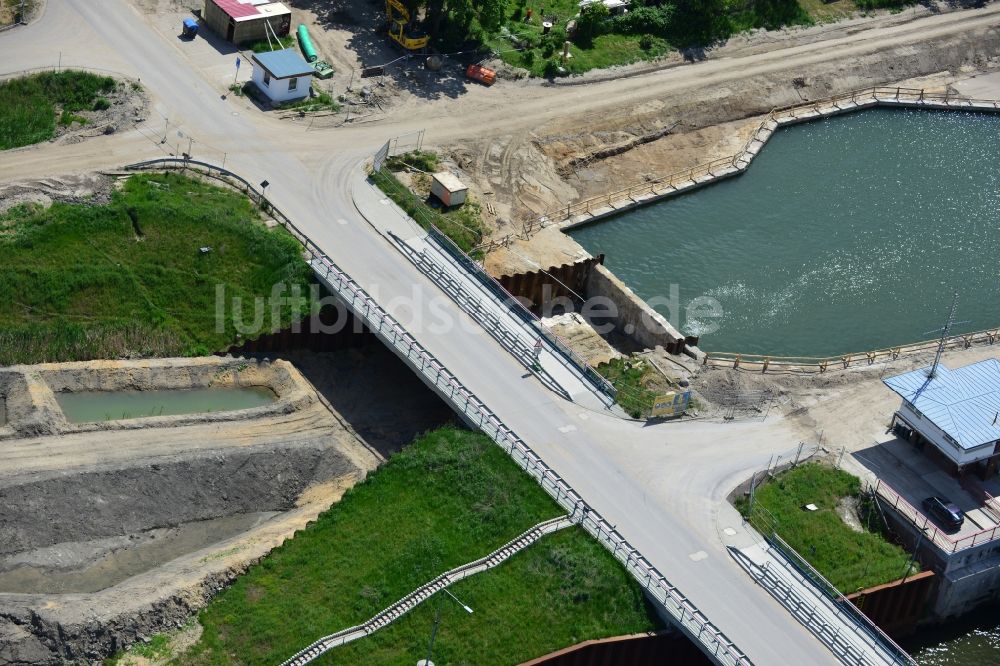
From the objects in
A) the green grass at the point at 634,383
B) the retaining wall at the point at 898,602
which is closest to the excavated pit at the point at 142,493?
the green grass at the point at 634,383

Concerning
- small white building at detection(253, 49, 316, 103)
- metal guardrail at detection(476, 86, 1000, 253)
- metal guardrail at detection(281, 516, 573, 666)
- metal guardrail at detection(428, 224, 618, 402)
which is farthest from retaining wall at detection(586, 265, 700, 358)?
small white building at detection(253, 49, 316, 103)

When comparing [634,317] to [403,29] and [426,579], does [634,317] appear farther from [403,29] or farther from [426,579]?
[403,29]

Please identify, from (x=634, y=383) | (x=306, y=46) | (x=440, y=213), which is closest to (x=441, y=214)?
(x=440, y=213)

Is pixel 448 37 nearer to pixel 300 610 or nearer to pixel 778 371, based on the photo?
pixel 778 371

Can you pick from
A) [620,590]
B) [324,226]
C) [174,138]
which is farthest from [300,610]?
[174,138]

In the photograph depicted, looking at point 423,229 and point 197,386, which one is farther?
point 423,229

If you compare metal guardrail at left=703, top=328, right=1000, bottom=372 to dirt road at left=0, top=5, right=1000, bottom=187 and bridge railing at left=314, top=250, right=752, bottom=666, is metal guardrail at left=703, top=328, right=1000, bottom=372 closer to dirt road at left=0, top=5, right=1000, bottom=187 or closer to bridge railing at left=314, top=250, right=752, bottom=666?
bridge railing at left=314, top=250, right=752, bottom=666
